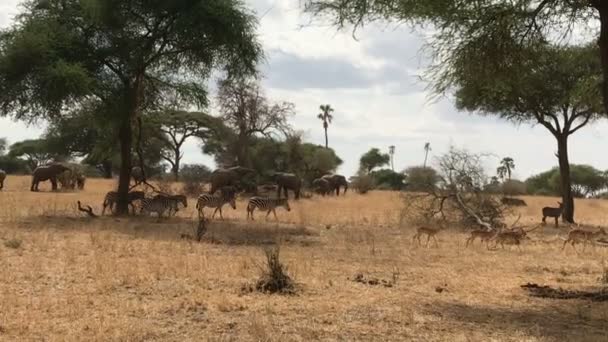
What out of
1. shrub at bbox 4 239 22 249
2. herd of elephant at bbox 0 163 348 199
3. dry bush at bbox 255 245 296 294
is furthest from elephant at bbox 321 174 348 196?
dry bush at bbox 255 245 296 294

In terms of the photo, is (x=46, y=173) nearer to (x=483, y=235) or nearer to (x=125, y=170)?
(x=125, y=170)

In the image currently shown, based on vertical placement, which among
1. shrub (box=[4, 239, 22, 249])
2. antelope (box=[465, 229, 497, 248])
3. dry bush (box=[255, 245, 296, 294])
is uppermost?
antelope (box=[465, 229, 497, 248])

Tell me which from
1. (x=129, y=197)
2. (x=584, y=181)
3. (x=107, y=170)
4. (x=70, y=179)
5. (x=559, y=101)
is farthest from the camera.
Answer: (x=584, y=181)

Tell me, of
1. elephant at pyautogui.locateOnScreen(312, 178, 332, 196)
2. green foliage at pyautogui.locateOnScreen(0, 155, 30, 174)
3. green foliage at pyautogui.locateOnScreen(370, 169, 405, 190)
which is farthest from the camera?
green foliage at pyautogui.locateOnScreen(370, 169, 405, 190)

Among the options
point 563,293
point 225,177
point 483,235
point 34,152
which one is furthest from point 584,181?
point 563,293

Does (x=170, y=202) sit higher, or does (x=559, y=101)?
(x=559, y=101)

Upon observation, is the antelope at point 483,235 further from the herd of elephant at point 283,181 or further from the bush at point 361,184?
the bush at point 361,184

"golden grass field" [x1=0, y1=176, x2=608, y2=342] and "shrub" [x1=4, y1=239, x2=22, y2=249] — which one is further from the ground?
"shrub" [x1=4, y1=239, x2=22, y2=249]

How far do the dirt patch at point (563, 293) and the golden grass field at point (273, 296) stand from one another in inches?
10.2

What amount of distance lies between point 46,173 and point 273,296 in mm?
27183

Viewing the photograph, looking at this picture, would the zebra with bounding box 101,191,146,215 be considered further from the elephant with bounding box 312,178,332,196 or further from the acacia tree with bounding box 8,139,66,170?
the acacia tree with bounding box 8,139,66,170

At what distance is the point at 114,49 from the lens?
22.0 m

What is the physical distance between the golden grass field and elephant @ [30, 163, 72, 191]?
1580 centimetres

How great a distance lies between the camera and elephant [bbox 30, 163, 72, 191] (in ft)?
109
